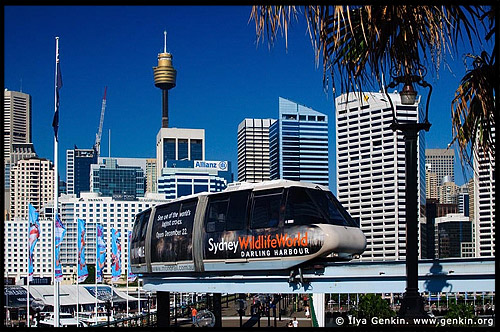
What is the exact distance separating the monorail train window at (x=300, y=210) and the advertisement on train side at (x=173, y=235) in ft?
14.0

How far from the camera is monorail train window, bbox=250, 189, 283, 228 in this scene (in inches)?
885

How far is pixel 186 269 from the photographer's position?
82.3 feet

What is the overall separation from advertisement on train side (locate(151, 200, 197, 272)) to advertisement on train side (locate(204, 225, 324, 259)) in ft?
4.84

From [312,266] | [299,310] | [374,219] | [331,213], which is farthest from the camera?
[374,219]

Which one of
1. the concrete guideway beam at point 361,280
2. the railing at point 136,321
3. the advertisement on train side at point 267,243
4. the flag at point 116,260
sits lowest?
the railing at point 136,321

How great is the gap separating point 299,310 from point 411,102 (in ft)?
157

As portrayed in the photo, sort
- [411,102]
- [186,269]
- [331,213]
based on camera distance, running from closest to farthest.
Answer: [411,102] < [331,213] < [186,269]

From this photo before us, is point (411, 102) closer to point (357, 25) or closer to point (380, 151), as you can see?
point (357, 25)

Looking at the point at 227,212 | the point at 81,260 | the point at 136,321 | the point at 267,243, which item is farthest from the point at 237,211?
the point at 136,321

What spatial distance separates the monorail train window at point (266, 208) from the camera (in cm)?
2247

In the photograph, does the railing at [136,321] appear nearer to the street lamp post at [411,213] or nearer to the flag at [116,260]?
the flag at [116,260]

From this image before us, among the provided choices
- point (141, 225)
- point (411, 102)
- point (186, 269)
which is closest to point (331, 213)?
point (186, 269)

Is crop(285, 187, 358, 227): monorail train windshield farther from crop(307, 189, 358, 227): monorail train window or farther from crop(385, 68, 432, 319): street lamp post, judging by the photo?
crop(385, 68, 432, 319): street lamp post

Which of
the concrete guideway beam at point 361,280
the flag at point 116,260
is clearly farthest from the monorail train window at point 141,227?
the flag at point 116,260
